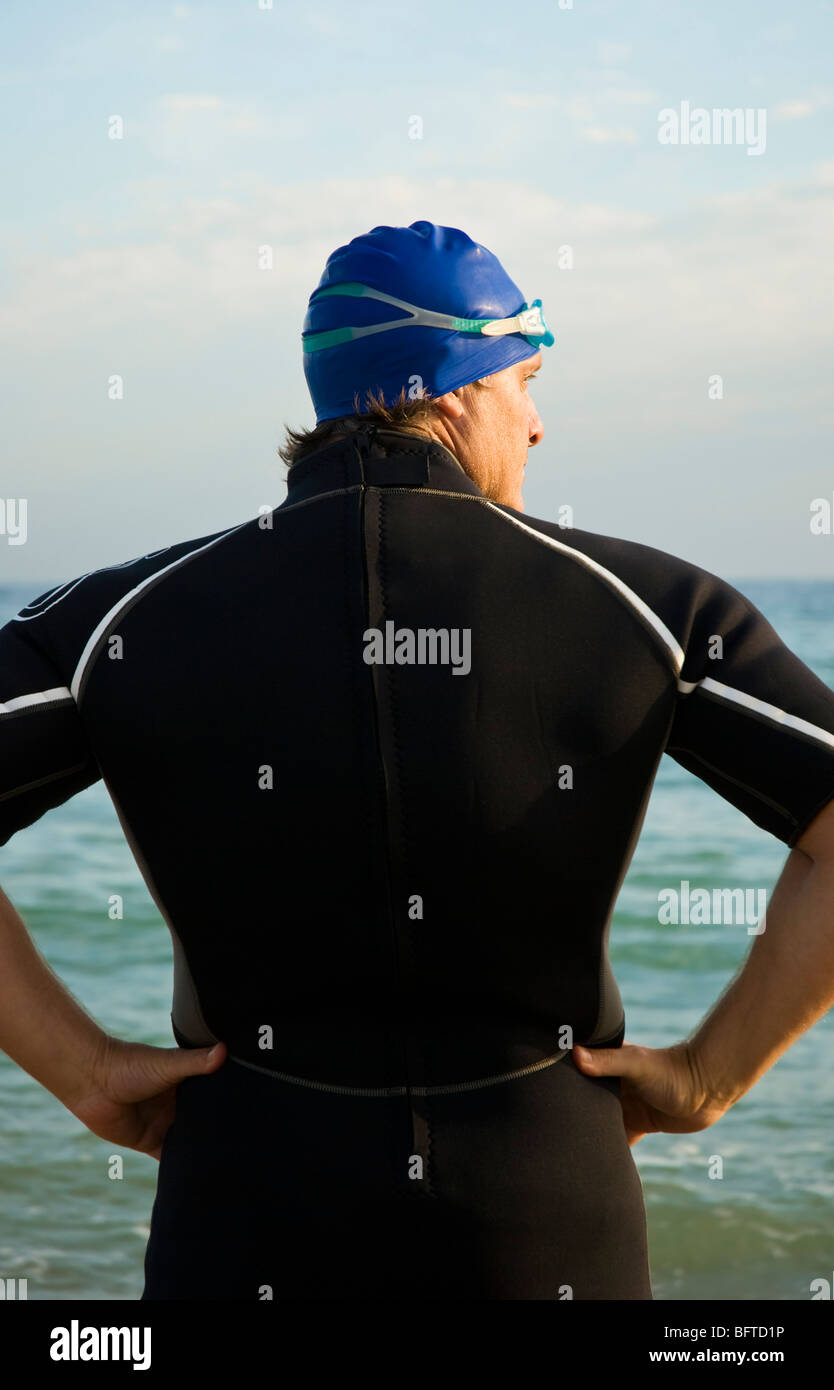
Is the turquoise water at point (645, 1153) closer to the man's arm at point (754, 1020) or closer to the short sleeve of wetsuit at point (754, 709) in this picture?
the man's arm at point (754, 1020)

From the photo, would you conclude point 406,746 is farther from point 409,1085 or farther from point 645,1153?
point 645,1153

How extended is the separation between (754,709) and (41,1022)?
3.48 ft

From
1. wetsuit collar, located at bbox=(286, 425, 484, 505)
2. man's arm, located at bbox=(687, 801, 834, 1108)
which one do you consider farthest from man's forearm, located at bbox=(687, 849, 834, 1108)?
wetsuit collar, located at bbox=(286, 425, 484, 505)

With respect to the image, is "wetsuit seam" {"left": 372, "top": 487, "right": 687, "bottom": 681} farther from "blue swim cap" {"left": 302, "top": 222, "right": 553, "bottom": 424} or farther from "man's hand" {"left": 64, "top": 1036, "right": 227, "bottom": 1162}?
"man's hand" {"left": 64, "top": 1036, "right": 227, "bottom": 1162}

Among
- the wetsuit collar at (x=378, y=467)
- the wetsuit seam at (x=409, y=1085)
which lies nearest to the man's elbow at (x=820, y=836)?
the wetsuit seam at (x=409, y=1085)

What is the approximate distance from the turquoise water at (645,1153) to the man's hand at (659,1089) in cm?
365

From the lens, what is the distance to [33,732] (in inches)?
68.6

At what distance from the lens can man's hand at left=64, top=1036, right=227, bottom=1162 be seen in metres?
1.85

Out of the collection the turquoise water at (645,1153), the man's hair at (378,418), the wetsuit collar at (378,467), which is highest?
the man's hair at (378,418)

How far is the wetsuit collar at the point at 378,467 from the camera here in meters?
1.78

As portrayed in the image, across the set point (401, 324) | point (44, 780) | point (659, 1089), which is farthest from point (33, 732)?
point (659, 1089)

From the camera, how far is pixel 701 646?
1.71 meters
